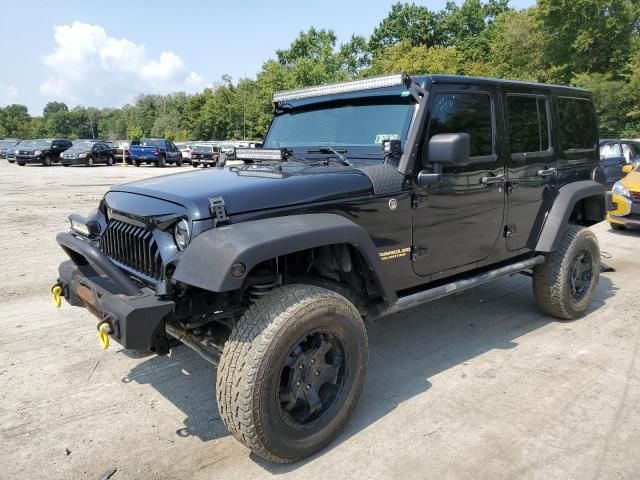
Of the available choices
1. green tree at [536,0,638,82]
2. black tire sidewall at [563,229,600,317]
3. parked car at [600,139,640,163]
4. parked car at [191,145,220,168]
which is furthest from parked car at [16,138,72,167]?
green tree at [536,0,638,82]

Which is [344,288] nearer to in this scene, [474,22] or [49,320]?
[49,320]

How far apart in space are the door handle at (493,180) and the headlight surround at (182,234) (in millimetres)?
2298

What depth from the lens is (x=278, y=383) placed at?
2.60 meters

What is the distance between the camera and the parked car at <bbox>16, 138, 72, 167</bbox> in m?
29.0

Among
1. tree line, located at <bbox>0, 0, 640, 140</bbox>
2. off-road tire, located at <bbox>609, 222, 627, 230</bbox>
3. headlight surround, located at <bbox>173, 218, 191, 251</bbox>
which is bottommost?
off-road tire, located at <bbox>609, 222, 627, 230</bbox>

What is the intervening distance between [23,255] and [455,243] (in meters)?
6.28

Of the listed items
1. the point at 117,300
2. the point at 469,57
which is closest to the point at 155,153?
the point at 117,300

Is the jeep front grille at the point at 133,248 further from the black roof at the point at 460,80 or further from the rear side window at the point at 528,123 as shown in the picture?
the rear side window at the point at 528,123

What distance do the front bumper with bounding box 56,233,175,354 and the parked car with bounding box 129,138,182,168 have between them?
2920 cm

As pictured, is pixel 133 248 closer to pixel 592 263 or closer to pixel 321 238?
pixel 321 238

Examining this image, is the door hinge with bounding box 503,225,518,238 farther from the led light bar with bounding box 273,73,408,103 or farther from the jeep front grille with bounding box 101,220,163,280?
the jeep front grille with bounding box 101,220,163,280

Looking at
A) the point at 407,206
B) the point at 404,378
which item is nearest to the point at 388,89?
the point at 407,206

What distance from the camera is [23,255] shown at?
7242 mm

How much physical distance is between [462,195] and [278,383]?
1.98 meters
